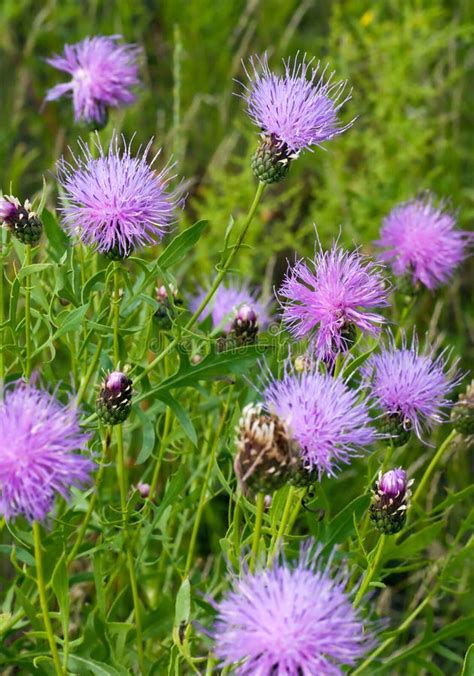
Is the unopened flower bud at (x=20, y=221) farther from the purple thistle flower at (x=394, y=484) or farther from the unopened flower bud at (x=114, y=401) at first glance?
the purple thistle flower at (x=394, y=484)

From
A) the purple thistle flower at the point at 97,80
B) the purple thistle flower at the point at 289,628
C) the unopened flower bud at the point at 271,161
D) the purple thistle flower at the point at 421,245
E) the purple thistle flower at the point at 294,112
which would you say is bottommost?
the purple thistle flower at the point at 289,628

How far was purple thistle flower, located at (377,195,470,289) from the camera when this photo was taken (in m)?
2.33

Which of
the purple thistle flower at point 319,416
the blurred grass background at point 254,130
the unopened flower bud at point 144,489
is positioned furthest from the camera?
the blurred grass background at point 254,130

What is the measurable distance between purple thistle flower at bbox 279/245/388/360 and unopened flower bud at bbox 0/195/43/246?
45cm

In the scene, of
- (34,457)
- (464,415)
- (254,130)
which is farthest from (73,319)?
(254,130)

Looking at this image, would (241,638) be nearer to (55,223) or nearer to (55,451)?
(55,451)

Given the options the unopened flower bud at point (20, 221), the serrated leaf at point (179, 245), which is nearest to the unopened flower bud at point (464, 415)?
the serrated leaf at point (179, 245)

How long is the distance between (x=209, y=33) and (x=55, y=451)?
377 cm

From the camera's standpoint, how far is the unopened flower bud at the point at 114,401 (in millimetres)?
1570

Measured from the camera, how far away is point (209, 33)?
4.71 meters

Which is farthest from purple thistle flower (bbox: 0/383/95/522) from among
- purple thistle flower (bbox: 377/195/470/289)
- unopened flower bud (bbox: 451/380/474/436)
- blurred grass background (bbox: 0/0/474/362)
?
blurred grass background (bbox: 0/0/474/362)

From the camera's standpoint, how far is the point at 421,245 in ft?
7.69

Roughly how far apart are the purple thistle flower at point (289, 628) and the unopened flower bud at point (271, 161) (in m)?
0.81

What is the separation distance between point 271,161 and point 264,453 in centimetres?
70
